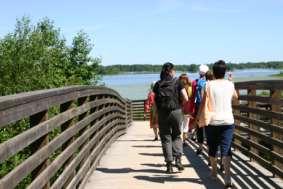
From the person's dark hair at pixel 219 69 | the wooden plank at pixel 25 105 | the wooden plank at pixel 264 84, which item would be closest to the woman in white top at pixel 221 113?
the person's dark hair at pixel 219 69

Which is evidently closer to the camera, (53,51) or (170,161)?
(170,161)

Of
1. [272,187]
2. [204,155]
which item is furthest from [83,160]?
[204,155]

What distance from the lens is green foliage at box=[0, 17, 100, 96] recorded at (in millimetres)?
43438

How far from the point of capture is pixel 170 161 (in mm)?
8945

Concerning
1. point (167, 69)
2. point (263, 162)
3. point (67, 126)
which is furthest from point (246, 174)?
point (67, 126)

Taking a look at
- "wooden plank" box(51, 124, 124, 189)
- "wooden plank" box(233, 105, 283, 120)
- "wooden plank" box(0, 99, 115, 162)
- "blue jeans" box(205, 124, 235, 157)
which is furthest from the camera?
"blue jeans" box(205, 124, 235, 157)

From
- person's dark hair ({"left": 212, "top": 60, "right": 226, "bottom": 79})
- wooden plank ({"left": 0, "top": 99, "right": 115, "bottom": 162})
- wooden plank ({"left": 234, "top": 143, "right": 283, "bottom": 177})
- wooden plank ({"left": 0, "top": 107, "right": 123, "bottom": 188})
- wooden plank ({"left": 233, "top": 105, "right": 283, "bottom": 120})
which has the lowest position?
wooden plank ({"left": 234, "top": 143, "right": 283, "bottom": 177})

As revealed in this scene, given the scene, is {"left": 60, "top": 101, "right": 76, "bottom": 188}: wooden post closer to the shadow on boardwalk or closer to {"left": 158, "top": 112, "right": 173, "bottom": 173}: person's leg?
the shadow on boardwalk

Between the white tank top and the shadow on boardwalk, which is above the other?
the white tank top

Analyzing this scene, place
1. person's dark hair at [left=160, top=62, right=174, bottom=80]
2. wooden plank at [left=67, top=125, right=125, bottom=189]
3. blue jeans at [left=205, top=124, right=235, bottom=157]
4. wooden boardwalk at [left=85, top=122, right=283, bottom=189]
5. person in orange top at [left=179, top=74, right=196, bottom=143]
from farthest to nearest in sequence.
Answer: person in orange top at [left=179, top=74, right=196, bottom=143]
person's dark hair at [left=160, top=62, right=174, bottom=80]
wooden boardwalk at [left=85, top=122, right=283, bottom=189]
blue jeans at [left=205, top=124, right=235, bottom=157]
wooden plank at [left=67, top=125, right=125, bottom=189]

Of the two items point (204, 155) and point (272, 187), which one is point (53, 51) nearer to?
point (204, 155)

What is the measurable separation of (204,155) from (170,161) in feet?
6.35

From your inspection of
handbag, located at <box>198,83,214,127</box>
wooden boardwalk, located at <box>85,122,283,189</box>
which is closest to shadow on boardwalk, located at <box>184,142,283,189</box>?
wooden boardwalk, located at <box>85,122,283,189</box>

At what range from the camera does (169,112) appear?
357 inches
